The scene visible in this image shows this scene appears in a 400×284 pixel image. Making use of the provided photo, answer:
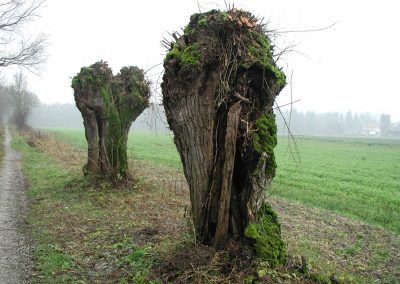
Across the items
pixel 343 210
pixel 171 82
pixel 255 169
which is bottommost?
pixel 343 210

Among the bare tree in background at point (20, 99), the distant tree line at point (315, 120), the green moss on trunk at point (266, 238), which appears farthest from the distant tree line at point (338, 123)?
the green moss on trunk at point (266, 238)

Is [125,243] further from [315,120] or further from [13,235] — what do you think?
[315,120]

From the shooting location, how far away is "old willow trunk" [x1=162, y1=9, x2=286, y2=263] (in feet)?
17.1

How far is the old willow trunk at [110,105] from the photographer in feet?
42.5

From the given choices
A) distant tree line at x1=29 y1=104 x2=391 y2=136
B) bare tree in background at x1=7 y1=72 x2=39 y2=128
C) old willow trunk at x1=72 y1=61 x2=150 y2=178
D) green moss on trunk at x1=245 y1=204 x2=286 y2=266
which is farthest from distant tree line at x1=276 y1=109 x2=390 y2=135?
green moss on trunk at x1=245 y1=204 x2=286 y2=266

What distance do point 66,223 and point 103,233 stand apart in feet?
4.42

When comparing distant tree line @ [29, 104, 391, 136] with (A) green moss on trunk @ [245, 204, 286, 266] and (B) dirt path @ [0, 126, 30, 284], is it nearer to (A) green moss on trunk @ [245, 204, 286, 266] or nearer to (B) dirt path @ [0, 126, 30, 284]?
(B) dirt path @ [0, 126, 30, 284]

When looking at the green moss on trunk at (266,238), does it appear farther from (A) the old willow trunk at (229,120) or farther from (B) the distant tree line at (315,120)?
(B) the distant tree line at (315,120)

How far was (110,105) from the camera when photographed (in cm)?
1268

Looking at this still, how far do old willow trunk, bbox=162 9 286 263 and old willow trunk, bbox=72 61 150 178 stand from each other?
7.63 meters

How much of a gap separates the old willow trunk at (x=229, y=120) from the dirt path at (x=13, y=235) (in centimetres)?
309

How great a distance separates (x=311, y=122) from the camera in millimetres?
148125

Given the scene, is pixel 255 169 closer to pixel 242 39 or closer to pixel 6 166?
pixel 242 39

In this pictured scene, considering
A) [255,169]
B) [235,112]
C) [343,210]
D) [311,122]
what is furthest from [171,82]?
[311,122]
